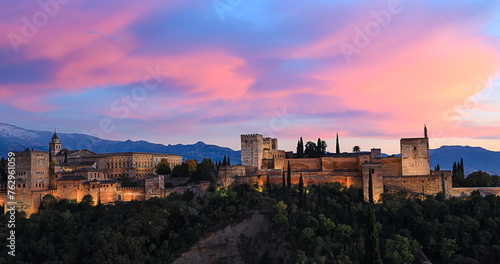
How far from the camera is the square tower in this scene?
47531 millimetres

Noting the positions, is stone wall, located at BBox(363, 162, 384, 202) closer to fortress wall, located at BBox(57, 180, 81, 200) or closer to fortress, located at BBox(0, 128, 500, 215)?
fortress, located at BBox(0, 128, 500, 215)

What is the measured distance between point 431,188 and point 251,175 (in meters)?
19.9

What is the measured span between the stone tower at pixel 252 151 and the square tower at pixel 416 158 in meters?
18.4

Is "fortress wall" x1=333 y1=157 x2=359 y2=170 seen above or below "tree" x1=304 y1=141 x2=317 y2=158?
below

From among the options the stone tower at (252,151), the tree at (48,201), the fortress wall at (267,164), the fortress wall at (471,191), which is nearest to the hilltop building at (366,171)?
the stone tower at (252,151)

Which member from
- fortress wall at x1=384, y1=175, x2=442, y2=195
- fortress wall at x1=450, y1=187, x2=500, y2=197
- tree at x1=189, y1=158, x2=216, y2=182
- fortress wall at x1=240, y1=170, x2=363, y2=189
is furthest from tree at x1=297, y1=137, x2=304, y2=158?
fortress wall at x1=450, y1=187, x2=500, y2=197

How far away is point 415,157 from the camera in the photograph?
157 feet

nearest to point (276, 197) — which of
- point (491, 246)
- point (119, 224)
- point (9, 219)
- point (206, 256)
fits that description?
point (206, 256)

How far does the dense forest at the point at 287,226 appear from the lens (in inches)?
1423

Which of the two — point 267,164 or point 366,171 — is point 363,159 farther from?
point 267,164
